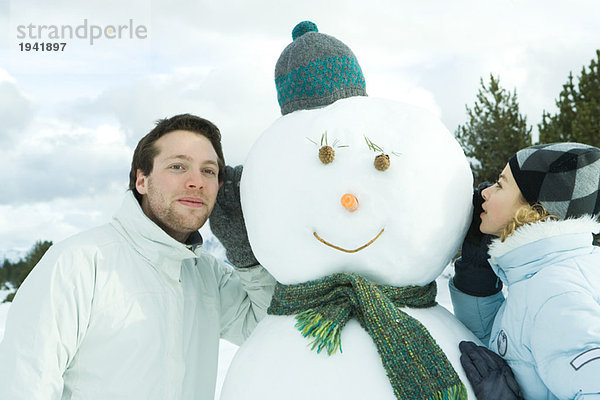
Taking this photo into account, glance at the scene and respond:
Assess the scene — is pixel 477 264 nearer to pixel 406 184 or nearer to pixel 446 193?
pixel 446 193

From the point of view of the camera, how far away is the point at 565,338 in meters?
1.46

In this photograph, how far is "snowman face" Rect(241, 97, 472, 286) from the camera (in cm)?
182

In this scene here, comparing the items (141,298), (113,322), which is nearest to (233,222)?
(141,298)

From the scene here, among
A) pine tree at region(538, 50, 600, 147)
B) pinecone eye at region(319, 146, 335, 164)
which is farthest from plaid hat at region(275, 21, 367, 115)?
pine tree at region(538, 50, 600, 147)

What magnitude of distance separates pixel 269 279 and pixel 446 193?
3.10 feet

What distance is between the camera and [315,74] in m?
2.15

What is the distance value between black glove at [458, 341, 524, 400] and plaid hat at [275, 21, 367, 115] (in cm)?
110

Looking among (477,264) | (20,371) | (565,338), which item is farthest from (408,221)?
(20,371)

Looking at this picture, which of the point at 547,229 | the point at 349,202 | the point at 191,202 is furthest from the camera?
the point at 191,202

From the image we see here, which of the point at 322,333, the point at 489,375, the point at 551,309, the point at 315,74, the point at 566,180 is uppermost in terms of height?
the point at 315,74

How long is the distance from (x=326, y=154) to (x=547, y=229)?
75cm

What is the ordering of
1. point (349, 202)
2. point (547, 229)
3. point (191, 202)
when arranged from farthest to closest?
point (191, 202) → point (349, 202) → point (547, 229)

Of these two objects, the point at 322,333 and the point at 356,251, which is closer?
the point at 322,333

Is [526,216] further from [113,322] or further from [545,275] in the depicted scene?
[113,322]
